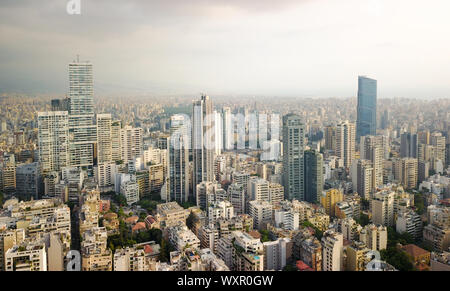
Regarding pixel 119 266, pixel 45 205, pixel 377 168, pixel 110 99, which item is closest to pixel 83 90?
pixel 110 99

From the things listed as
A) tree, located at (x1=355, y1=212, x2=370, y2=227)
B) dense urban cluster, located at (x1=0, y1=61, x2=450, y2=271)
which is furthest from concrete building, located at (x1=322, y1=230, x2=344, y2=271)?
tree, located at (x1=355, y1=212, x2=370, y2=227)

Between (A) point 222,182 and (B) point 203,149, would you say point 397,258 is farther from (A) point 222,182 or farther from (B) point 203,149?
(B) point 203,149

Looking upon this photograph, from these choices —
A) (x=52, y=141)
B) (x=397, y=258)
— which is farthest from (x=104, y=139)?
(x=397, y=258)

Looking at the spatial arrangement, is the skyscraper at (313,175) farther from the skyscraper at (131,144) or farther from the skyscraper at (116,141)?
the skyscraper at (116,141)

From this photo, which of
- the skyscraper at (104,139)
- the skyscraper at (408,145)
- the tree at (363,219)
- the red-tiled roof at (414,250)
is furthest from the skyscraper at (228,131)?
the red-tiled roof at (414,250)

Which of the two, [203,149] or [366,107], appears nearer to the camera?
[366,107]

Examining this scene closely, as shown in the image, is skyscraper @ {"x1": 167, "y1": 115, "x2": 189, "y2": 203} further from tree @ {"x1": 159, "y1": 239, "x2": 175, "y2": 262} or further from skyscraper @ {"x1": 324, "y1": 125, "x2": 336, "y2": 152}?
skyscraper @ {"x1": 324, "y1": 125, "x2": 336, "y2": 152}
